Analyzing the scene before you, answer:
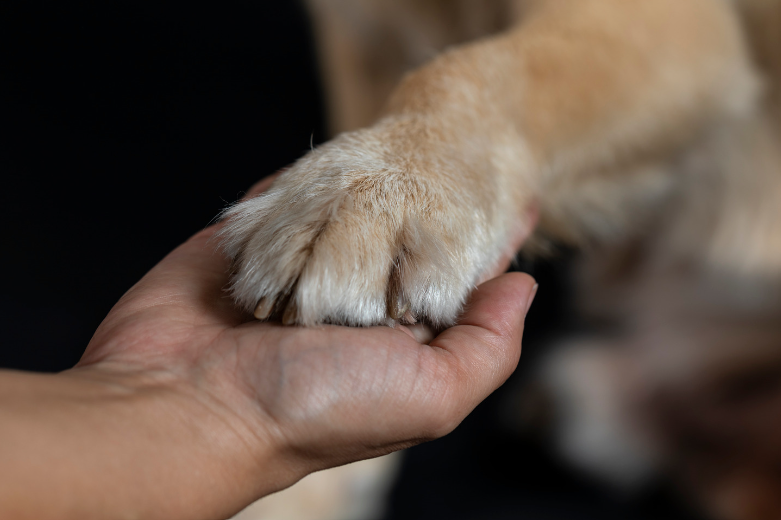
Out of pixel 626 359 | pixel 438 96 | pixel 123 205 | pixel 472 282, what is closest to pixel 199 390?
pixel 472 282

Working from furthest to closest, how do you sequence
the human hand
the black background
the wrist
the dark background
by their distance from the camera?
the black background → the dark background → the human hand → the wrist

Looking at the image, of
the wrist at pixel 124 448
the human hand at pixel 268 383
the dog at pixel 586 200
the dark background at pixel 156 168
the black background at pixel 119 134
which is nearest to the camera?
the wrist at pixel 124 448

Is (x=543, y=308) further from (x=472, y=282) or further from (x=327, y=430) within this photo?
(x=327, y=430)

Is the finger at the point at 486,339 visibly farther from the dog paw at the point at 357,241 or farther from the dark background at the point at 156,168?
the dark background at the point at 156,168

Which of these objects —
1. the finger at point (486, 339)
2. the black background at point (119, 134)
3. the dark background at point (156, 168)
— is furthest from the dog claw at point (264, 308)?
the black background at point (119, 134)

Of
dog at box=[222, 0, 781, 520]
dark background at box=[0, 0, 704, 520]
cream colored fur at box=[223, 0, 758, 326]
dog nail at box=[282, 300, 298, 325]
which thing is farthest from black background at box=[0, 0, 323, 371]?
dog nail at box=[282, 300, 298, 325]

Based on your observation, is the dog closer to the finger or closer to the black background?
the finger
